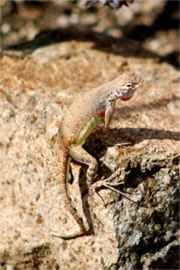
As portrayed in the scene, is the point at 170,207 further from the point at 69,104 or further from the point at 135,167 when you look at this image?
the point at 69,104

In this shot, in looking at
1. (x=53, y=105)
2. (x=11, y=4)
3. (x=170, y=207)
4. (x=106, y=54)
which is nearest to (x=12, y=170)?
(x=53, y=105)

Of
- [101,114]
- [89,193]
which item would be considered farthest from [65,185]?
[101,114]

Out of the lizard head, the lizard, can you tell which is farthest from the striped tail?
the lizard head

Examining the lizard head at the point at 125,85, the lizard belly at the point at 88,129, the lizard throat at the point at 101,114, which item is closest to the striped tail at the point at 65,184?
the lizard belly at the point at 88,129

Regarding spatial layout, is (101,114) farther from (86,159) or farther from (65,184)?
(65,184)

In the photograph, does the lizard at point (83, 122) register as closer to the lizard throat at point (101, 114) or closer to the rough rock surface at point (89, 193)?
the lizard throat at point (101, 114)

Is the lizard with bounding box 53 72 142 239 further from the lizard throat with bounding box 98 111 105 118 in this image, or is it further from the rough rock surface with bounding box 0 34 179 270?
the rough rock surface with bounding box 0 34 179 270
